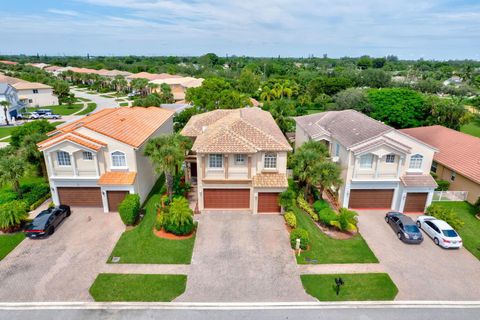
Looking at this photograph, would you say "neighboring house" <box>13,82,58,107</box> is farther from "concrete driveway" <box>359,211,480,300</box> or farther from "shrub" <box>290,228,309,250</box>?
"concrete driveway" <box>359,211,480,300</box>

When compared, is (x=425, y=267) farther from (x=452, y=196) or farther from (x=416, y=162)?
(x=452, y=196)

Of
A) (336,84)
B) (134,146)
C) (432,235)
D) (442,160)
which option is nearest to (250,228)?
(134,146)

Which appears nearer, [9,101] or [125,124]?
[125,124]

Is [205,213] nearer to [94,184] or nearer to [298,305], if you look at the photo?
[94,184]

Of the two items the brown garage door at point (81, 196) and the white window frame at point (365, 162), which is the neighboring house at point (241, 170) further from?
the brown garage door at point (81, 196)

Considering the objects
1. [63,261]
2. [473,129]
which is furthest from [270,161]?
[473,129]

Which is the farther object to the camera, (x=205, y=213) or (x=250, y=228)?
(x=205, y=213)

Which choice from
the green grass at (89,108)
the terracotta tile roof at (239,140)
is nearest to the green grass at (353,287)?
the terracotta tile roof at (239,140)
